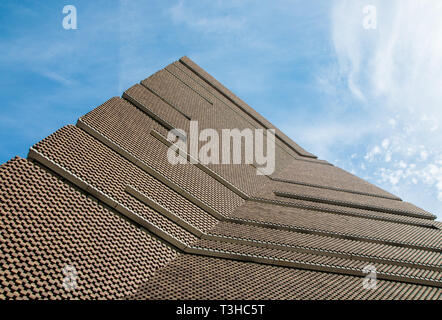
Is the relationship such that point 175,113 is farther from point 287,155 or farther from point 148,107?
point 287,155

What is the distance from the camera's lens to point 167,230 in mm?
12000

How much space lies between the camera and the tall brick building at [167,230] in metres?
9.30

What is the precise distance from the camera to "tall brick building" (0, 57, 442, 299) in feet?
30.5

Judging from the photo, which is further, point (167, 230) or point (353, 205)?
point (353, 205)

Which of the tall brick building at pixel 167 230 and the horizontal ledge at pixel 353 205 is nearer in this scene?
the tall brick building at pixel 167 230

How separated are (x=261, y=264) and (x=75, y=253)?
22.1ft

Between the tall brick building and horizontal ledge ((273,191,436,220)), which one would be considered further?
horizontal ledge ((273,191,436,220))

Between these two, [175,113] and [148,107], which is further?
[175,113]

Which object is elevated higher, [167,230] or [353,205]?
[353,205]

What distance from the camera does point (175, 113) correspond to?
2186 cm

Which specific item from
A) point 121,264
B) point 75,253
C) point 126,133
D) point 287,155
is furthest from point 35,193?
point 287,155

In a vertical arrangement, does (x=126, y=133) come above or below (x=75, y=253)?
above
